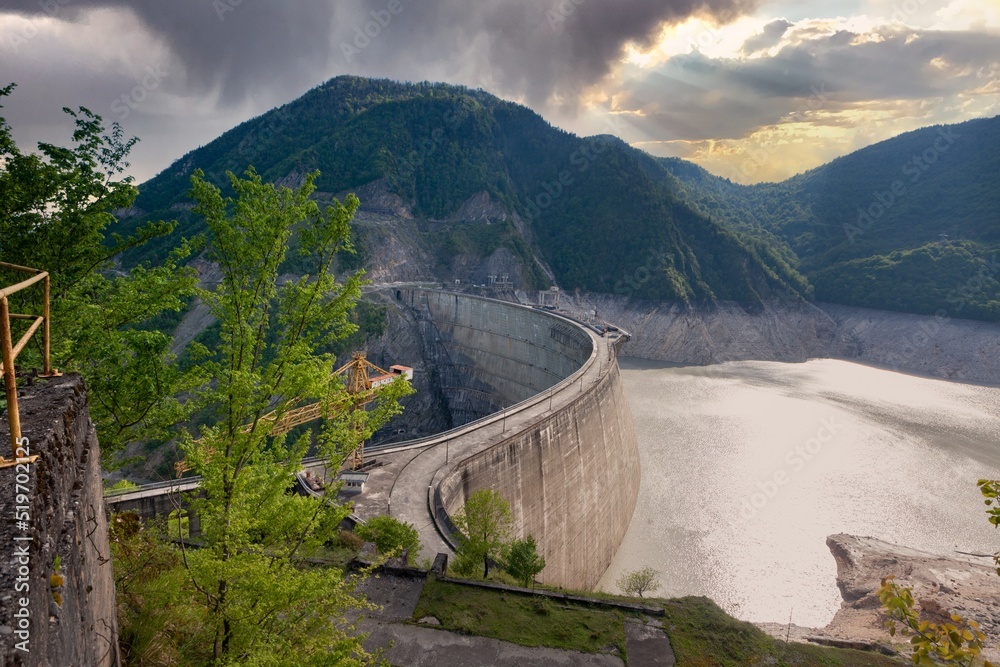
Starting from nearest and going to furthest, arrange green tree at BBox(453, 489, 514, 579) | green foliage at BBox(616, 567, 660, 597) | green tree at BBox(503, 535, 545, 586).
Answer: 1. green tree at BBox(503, 535, 545, 586)
2. green tree at BBox(453, 489, 514, 579)
3. green foliage at BBox(616, 567, 660, 597)

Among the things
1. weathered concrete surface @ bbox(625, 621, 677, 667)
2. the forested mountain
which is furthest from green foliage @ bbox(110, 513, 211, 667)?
the forested mountain

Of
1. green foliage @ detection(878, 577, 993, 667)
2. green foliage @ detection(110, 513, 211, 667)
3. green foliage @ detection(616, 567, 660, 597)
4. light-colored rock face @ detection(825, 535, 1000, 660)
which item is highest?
green foliage @ detection(878, 577, 993, 667)

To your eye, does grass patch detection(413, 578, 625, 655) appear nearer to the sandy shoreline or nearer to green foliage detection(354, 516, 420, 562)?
green foliage detection(354, 516, 420, 562)

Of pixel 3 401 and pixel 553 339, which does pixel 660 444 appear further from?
pixel 3 401

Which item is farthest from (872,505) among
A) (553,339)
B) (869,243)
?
(869,243)

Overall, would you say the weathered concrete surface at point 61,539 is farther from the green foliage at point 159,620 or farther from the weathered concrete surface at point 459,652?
the weathered concrete surface at point 459,652

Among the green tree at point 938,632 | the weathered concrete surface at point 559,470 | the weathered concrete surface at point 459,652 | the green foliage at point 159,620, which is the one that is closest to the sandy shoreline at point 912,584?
→ the weathered concrete surface at point 559,470

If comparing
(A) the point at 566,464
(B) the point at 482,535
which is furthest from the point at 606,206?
(B) the point at 482,535
